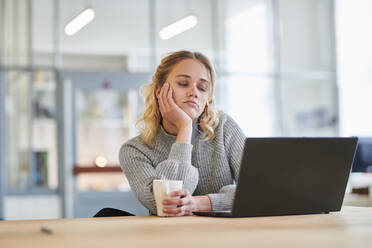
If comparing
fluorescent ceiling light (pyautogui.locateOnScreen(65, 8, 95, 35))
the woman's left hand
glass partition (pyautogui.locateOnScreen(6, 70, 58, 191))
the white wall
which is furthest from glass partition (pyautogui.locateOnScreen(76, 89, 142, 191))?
the woman's left hand

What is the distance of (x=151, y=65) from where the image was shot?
21.9 feet

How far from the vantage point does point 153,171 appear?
1.95m

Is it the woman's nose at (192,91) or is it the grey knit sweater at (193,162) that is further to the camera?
the woman's nose at (192,91)

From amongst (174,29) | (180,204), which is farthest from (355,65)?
→ (180,204)

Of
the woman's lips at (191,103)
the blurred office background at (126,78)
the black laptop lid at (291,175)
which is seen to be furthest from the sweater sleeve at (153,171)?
the blurred office background at (126,78)

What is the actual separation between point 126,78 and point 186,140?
4508mm

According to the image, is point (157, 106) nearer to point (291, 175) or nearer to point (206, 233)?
point (291, 175)

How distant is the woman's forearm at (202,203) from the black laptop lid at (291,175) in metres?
0.29

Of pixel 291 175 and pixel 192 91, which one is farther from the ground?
pixel 192 91

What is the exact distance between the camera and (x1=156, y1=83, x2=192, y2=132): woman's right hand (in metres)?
2.09

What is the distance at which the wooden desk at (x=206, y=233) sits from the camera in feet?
3.18

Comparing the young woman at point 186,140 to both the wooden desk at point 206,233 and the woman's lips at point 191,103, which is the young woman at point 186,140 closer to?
the woman's lips at point 191,103

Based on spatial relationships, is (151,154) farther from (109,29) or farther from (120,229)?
(109,29)

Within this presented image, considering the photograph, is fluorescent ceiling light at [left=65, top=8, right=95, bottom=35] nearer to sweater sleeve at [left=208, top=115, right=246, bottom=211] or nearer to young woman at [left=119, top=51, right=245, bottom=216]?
young woman at [left=119, top=51, right=245, bottom=216]
